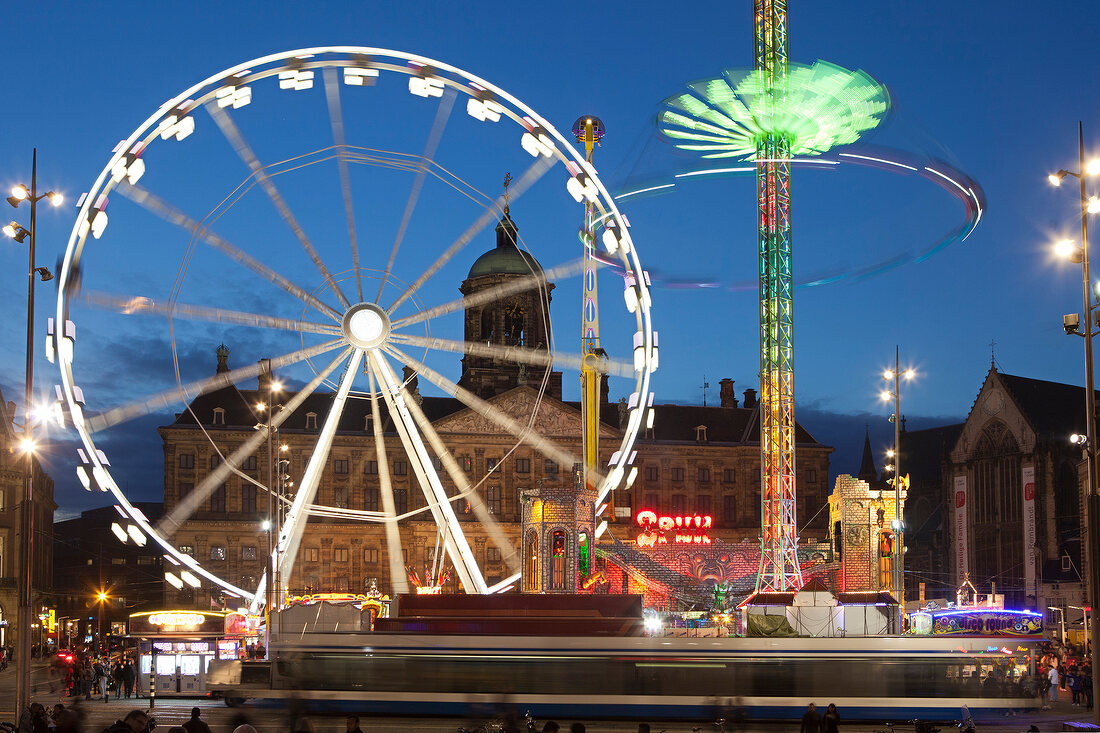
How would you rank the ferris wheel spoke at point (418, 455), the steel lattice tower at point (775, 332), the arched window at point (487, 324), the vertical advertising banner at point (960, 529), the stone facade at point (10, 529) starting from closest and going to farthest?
1. the ferris wheel spoke at point (418, 455)
2. the steel lattice tower at point (775, 332)
3. the stone facade at point (10, 529)
4. the arched window at point (487, 324)
5. the vertical advertising banner at point (960, 529)

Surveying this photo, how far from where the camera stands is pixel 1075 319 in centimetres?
2620

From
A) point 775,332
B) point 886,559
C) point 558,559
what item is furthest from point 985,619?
point 558,559

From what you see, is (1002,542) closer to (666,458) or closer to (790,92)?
(666,458)

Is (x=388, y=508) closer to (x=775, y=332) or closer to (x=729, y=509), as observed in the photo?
(x=775, y=332)

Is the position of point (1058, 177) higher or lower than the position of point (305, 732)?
higher

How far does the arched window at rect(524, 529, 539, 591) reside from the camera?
184ft

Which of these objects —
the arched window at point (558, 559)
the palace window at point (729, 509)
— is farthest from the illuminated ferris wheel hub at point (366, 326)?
the palace window at point (729, 509)

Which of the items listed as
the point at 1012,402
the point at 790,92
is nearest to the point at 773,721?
the point at 790,92

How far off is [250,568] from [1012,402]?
57.3 metres

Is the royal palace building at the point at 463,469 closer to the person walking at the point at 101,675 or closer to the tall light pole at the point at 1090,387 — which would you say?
the person walking at the point at 101,675

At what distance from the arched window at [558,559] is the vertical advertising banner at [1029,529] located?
45559mm

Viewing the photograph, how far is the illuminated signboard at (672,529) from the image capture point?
267 ft

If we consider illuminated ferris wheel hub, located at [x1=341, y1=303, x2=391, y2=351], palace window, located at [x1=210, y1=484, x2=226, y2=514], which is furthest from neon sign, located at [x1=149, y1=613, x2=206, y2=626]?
palace window, located at [x1=210, y1=484, x2=226, y2=514]

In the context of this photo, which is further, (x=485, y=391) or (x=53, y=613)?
(x=485, y=391)
